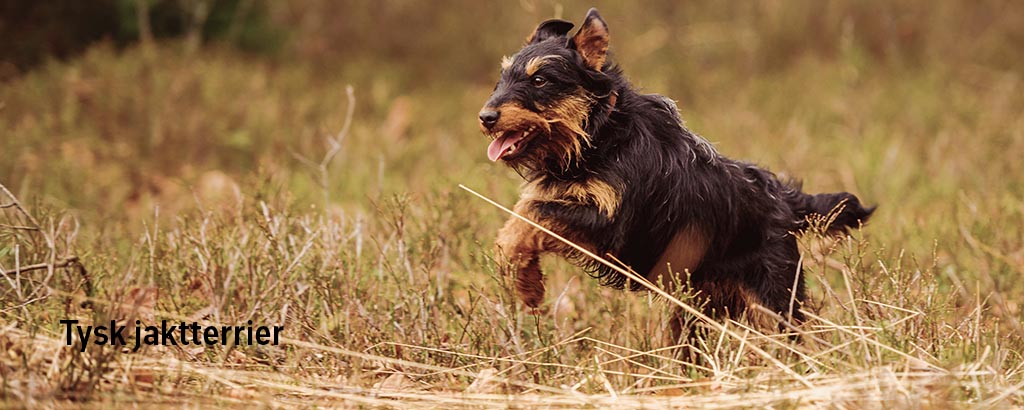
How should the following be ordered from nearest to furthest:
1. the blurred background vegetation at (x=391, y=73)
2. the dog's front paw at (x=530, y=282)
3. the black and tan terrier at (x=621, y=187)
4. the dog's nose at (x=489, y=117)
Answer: the dog's nose at (x=489, y=117) < the black and tan terrier at (x=621, y=187) < the dog's front paw at (x=530, y=282) < the blurred background vegetation at (x=391, y=73)

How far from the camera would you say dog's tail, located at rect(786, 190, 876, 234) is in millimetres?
4043

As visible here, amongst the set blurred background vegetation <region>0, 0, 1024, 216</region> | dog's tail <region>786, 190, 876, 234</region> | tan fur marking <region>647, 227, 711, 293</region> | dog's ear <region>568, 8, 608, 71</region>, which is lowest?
tan fur marking <region>647, 227, 711, 293</region>

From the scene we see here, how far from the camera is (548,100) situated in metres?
3.54

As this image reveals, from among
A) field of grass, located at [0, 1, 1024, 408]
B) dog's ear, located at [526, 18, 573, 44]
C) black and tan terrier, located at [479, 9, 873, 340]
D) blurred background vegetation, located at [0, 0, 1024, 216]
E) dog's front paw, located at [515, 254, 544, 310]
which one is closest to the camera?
field of grass, located at [0, 1, 1024, 408]

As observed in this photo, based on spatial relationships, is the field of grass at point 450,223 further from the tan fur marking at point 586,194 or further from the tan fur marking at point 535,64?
the tan fur marking at point 535,64

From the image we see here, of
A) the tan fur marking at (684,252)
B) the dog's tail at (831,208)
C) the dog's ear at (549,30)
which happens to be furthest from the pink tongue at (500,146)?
the dog's tail at (831,208)

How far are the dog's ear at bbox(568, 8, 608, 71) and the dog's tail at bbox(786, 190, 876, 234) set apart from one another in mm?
1037

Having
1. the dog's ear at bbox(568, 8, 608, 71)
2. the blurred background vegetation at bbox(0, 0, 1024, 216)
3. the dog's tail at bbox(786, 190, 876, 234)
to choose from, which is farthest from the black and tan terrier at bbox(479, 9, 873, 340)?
the blurred background vegetation at bbox(0, 0, 1024, 216)

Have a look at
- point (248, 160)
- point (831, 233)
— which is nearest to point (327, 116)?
point (248, 160)

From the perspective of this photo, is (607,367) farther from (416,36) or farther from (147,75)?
(416,36)

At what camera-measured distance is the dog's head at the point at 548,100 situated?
350cm

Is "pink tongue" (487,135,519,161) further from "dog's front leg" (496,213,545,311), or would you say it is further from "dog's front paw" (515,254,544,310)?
"dog's front paw" (515,254,544,310)

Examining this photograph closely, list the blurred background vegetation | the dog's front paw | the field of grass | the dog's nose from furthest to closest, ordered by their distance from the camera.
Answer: the blurred background vegetation
the dog's front paw
the dog's nose
the field of grass

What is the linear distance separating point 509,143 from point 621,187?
437 millimetres
